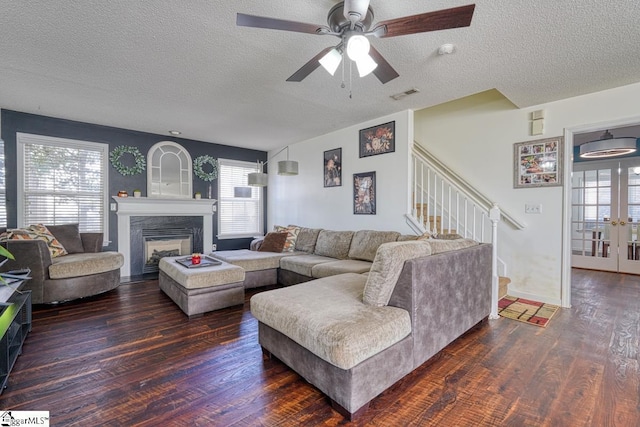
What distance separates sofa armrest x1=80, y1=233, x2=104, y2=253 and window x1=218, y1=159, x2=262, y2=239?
84.2 inches

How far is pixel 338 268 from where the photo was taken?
3.49 m

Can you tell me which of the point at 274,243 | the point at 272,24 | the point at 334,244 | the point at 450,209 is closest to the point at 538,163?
the point at 450,209

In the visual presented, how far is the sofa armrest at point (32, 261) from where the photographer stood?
310 centimetres

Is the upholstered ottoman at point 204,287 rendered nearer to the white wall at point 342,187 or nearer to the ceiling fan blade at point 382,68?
the white wall at point 342,187

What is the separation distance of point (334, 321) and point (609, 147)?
521 centimetres

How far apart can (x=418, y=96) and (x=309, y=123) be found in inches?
70.6

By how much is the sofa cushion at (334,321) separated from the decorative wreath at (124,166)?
429cm

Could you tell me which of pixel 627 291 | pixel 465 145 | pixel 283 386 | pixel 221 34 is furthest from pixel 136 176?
pixel 627 291

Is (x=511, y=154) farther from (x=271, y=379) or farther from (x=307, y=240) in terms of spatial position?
(x=271, y=379)

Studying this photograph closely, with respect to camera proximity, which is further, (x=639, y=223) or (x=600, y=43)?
(x=639, y=223)

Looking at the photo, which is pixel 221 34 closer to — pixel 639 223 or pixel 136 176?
pixel 136 176

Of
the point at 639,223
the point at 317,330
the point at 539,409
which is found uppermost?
the point at 639,223

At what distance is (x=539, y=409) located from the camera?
1.61m

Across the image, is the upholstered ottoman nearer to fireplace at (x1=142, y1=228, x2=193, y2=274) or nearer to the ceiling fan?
fireplace at (x1=142, y1=228, x2=193, y2=274)
